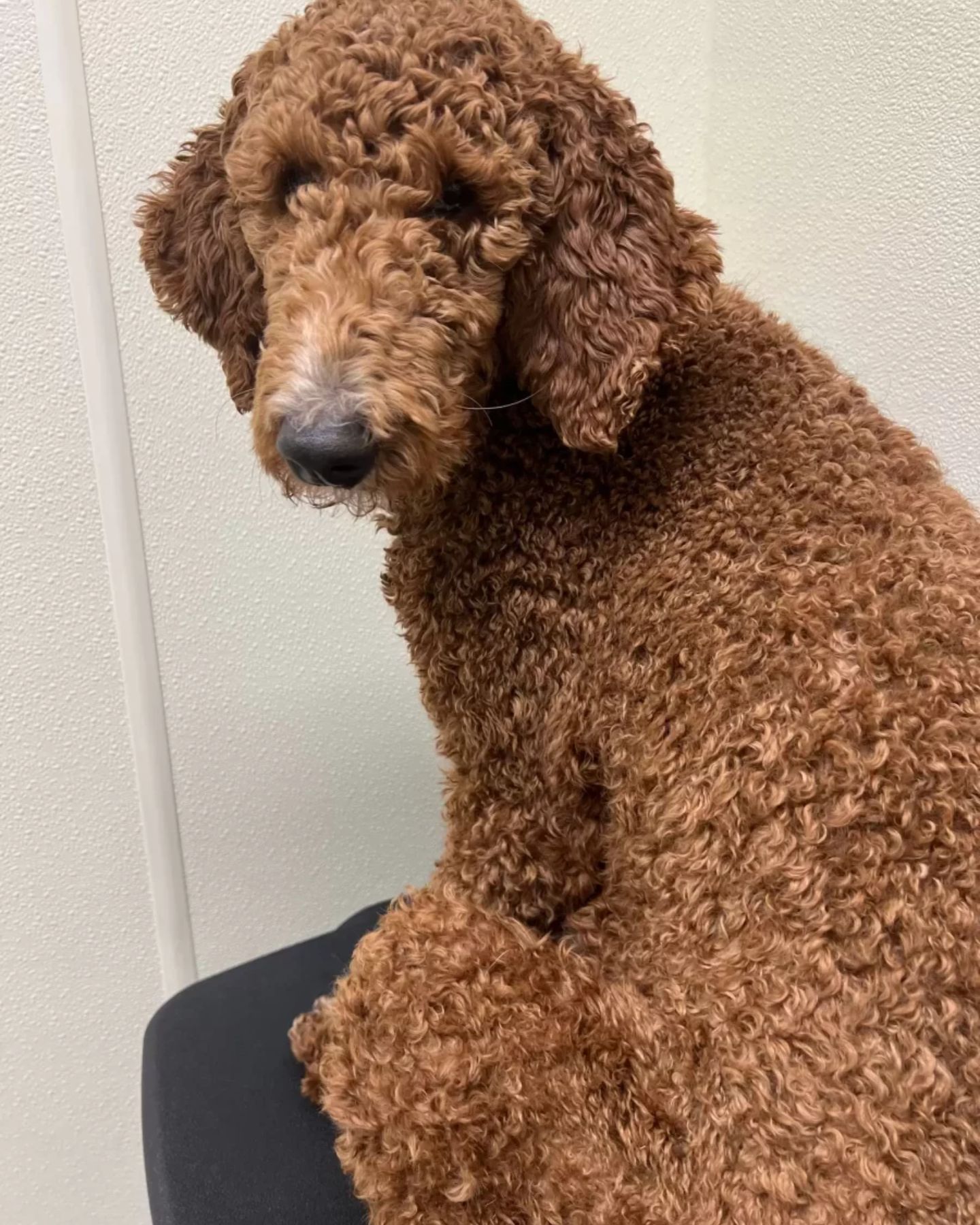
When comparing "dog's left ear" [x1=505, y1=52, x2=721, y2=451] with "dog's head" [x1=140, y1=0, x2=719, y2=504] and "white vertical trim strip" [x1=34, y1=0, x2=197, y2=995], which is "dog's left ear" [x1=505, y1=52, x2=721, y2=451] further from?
"white vertical trim strip" [x1=34, y1=0, x2=197, y2=995]

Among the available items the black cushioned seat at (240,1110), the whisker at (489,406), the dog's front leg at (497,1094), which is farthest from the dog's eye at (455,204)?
the black cushioned seat at (240,1110)

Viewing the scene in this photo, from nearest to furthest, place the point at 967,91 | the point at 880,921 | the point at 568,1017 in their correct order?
the point at 880,921 → the point at 568,1017 → the point at 967,91

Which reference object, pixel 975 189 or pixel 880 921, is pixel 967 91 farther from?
pixel 880 921

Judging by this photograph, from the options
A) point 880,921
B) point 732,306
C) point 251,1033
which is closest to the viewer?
point 880,921

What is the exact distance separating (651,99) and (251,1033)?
1099 millimetres

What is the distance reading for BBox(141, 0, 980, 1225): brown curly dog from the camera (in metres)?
0.50

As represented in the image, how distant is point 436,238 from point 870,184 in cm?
60

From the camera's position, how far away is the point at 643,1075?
57 centimetres

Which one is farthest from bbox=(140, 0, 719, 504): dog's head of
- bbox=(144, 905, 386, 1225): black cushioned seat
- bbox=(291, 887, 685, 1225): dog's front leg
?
bbox=(144, 905, 386, 1225): black cushioned seat

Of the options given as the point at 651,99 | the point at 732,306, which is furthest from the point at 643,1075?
the point at 651,99

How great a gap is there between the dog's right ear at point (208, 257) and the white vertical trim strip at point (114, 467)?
23cm

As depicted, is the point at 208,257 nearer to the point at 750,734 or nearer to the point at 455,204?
the point at 455,204

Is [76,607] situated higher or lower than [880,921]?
higher

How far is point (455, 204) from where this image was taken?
1.90 feet
